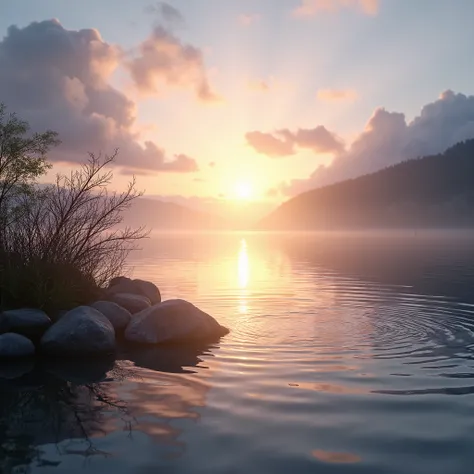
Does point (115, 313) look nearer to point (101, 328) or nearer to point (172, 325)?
point (172, 325)

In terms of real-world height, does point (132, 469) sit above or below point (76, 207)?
below

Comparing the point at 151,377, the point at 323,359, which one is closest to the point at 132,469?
the point at 151,377

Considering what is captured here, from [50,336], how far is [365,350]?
6.97 metres

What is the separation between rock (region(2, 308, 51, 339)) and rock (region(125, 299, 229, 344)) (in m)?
2.07

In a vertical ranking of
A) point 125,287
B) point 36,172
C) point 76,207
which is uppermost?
point 36,172

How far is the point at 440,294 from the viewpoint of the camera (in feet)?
68.0

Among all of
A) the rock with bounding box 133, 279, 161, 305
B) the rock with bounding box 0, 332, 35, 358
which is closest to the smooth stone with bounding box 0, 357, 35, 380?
the rock with bounding box 0, 332, 35, 358

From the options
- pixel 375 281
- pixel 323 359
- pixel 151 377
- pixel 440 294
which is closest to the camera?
pixel 151 377

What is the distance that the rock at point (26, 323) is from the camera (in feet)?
39.5

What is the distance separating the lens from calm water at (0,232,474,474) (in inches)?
237

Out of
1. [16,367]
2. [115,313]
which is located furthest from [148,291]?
[16,367]

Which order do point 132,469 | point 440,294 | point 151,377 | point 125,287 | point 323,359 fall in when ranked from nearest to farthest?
point 132,469 < point 151,377 < point 323,359 < point 125,287 < point 440,294

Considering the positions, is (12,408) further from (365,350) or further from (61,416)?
(365,350)

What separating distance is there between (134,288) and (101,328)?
5.47 metres
